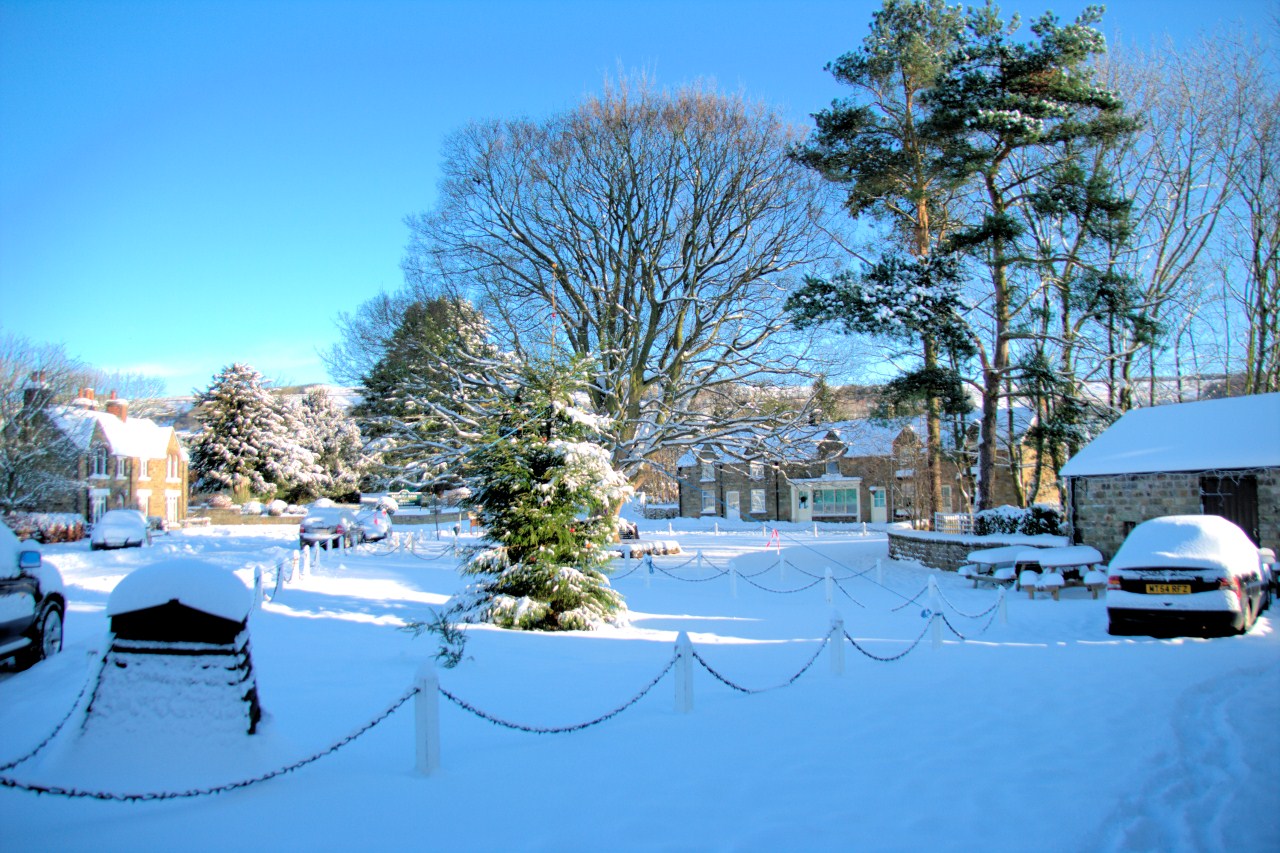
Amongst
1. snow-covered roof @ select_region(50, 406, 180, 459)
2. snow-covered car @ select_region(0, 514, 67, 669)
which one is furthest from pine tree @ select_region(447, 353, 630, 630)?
snow-covered roof @ select_region(50, 406, 180, 459)

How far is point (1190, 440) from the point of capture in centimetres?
1842

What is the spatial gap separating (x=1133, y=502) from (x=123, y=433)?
167 feet

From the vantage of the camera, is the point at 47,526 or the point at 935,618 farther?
the point at 47,526

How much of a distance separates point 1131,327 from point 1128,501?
5.21 m

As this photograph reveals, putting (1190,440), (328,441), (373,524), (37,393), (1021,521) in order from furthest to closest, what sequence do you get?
1. (328,441)
2. (373,524)
3. (37,393)
4. (1021,521)
5. (1190,440)

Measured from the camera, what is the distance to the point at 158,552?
26109mm

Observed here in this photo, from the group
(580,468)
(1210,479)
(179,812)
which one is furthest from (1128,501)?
(179,812)

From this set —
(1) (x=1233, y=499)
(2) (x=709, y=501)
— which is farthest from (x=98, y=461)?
(1) (x=1233, y=499)

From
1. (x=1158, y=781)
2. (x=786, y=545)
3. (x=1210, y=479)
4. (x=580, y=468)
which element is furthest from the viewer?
(x=786, y=545)

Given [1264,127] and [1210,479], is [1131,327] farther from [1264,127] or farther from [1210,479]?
[1264,127]

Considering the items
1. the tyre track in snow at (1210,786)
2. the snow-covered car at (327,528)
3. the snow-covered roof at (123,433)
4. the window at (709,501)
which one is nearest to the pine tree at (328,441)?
the snow-covered roof at (123,433)

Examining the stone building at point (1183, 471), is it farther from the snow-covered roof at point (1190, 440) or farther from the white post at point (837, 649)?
the white post at point (837, 649)

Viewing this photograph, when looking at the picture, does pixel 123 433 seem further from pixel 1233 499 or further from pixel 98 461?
pixel 1233 499

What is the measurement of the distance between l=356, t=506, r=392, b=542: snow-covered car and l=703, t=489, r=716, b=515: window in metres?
26.4
